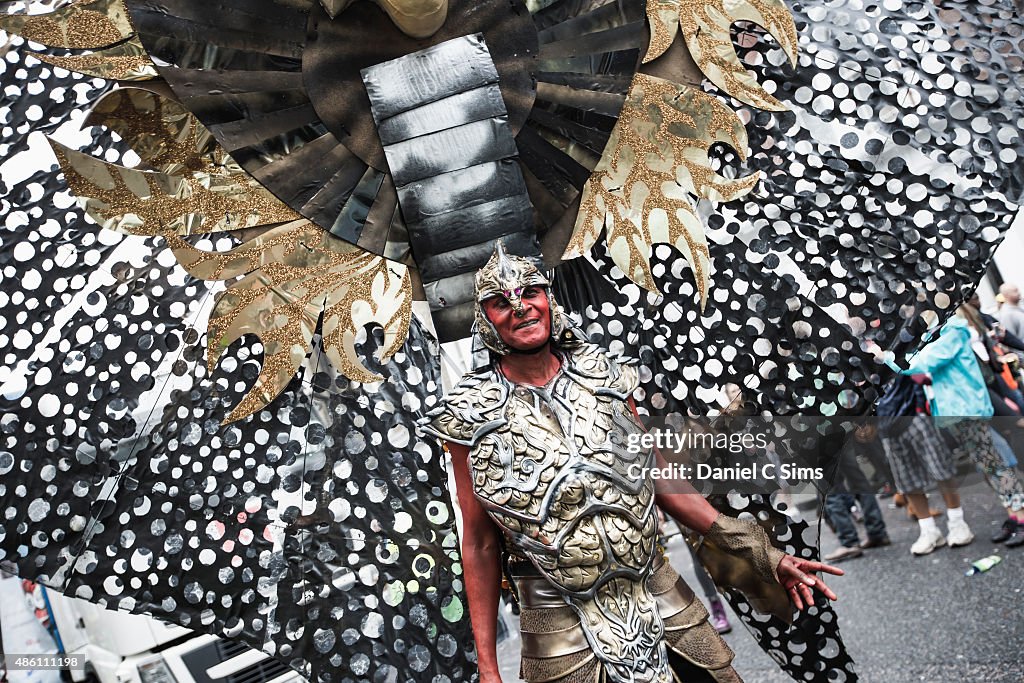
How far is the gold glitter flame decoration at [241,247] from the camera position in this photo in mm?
2756

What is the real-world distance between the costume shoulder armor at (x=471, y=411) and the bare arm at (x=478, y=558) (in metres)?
0.05

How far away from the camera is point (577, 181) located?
3.11 m

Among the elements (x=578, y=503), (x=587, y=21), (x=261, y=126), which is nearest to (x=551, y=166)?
(x=587, y=21)

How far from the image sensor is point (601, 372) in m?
2.70

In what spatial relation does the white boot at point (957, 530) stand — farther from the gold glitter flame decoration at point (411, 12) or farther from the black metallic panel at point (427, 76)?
the gold glitter flame decoration at point (411, 12)

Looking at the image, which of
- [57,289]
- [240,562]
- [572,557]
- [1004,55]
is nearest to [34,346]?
[57,289]

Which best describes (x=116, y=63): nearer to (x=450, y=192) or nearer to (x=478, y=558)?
(x=450, y=192)

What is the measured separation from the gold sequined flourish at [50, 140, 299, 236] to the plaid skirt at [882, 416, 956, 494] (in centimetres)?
442

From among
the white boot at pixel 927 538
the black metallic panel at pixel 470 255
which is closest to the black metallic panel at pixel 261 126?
the black metallic panel at pixel 470 255

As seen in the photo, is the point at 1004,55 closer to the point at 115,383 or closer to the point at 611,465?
the point at 611,465

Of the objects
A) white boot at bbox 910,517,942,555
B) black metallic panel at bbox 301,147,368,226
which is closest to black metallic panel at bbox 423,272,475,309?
black metallic panel at bbox 301,147,368,226

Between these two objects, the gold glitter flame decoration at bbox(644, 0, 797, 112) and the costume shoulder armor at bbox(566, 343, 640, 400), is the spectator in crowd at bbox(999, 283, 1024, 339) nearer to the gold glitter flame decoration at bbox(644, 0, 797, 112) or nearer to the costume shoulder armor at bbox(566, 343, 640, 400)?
the gold glitter flame decoration at bbox(644, 0, 797, 112)

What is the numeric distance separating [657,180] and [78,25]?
177 cm

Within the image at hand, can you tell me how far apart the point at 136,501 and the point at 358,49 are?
1.50 m
